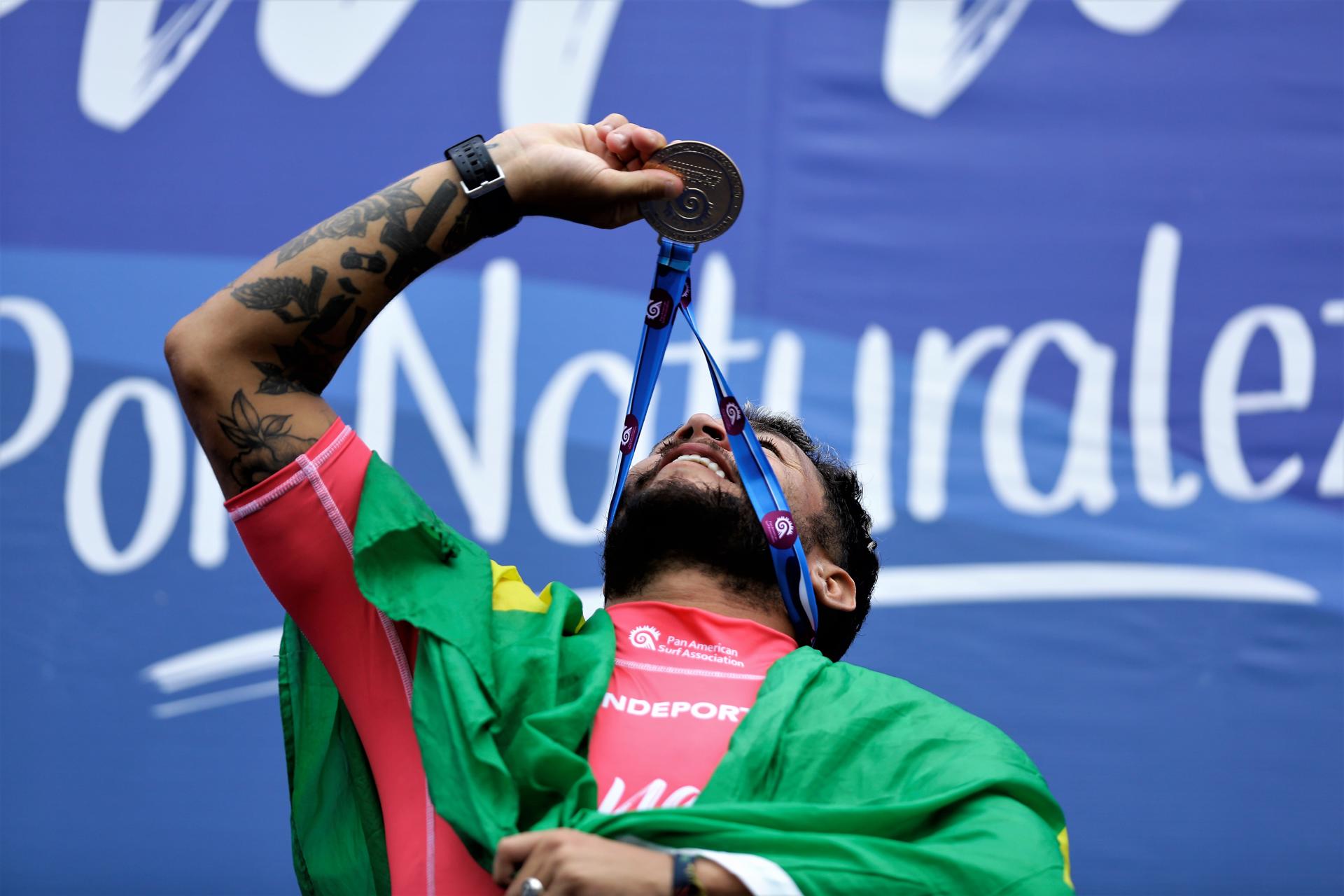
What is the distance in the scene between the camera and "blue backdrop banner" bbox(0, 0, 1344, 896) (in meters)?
2.46

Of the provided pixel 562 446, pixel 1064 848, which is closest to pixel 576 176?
pixel 1064 848

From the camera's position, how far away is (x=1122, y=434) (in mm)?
2602

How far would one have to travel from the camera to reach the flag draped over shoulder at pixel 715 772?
1120mm

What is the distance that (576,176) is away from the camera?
1.30 meters

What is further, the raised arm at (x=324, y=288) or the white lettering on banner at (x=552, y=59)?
the white lettering on banner at (x=552, y=59)

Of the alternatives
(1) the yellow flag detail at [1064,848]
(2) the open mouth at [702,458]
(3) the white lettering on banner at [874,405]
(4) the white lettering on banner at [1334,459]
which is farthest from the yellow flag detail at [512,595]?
(4) the white lettering on banner at [1334,459]

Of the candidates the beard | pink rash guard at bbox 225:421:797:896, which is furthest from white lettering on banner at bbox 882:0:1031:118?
pink rash guard at bbox 225:421:797:896

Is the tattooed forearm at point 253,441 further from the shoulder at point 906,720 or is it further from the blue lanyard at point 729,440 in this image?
the shoulder at point 906,720

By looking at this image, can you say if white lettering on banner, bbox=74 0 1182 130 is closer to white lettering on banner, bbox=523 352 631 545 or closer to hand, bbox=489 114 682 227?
white lettering on banner, bbox=523 352 631 545

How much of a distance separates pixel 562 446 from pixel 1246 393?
1.42 meters

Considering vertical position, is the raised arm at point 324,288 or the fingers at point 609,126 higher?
the fingers at point 609,126

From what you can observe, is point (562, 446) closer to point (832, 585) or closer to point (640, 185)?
→ point (832, 585)

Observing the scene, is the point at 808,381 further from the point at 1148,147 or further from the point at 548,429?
the point at 1148,147

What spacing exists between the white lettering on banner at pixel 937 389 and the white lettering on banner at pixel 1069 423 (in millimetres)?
57
